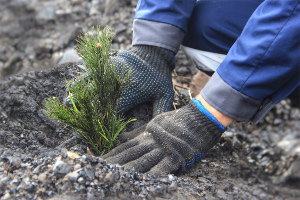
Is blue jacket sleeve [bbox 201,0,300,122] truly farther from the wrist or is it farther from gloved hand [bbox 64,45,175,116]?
gloved hand [bbox 64,45,175,116]

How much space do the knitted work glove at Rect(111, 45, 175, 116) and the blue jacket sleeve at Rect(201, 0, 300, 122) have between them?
408mm

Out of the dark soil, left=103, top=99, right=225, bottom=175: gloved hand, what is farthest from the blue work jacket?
the dark soil

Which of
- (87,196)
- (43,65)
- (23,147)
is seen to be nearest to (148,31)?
(23,147)

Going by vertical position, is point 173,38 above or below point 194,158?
above

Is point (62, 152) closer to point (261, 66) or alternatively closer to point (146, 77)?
point (146, 77)

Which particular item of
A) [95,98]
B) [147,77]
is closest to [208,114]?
[147,77]

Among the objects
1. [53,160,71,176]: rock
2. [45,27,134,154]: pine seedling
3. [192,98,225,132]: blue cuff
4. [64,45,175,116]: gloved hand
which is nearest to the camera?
[53,160,71,176]: rock

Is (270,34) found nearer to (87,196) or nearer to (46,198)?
(87,196)

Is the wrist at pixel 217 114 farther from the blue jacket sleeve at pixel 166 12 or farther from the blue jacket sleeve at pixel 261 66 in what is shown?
the blue jacket sleeve at pixel 166 12

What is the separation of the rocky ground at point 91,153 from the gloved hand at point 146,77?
17 cm

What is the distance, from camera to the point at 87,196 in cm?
154

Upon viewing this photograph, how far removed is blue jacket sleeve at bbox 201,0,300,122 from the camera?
1908 mm

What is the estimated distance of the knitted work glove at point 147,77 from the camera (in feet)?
7.68

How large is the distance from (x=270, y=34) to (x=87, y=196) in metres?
1.52
